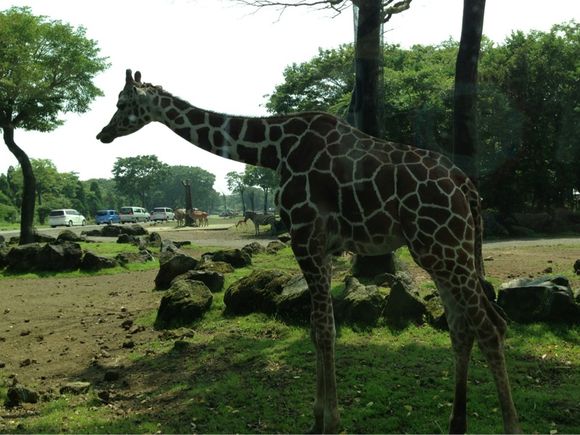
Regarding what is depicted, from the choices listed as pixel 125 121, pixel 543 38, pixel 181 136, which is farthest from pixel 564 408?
pixel 543 38

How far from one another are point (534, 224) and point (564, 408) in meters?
28.7

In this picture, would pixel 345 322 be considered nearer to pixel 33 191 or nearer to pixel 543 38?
pixel 33 191

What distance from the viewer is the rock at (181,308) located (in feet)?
35.6

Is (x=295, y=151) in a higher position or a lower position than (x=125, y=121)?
lower

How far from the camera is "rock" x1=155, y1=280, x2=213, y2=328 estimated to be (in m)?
10.9

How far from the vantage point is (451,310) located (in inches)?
233

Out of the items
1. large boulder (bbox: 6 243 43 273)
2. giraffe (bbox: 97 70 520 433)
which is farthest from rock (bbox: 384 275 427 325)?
large boulder (bbox: 6 243 43 273)

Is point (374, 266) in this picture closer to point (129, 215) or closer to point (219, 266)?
point (219, 266)

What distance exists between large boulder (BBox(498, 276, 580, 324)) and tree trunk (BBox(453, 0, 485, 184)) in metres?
2.03

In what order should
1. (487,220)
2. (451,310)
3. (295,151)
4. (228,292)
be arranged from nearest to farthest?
(451,310) → (295,151) → (228,292) → (487,220)

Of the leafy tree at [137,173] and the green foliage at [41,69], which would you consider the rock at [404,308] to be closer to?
the green foliage at [41,69]

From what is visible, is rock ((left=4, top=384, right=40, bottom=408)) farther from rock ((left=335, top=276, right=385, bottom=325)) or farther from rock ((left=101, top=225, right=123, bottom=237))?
Result: rock ((left=101, top=225, right=123, bottom=237))

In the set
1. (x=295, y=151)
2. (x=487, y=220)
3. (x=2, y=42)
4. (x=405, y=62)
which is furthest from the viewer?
(x=405, y=62)

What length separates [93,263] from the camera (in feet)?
63.4
